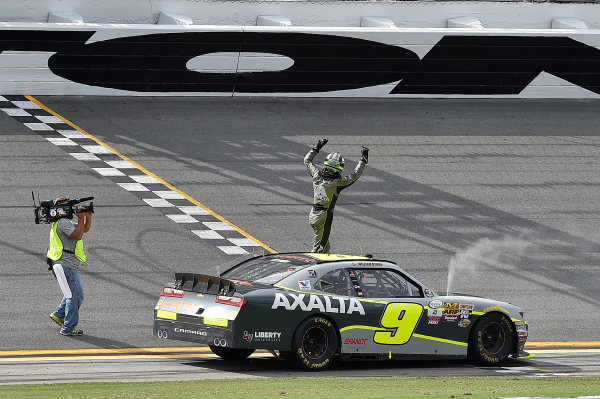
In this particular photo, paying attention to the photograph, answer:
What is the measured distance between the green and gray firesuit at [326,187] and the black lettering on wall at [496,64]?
9.65 meters

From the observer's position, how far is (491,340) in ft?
40.8

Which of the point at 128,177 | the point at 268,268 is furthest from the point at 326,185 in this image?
the point at 128,177

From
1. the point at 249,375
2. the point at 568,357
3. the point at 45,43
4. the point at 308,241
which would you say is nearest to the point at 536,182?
the point at 308,241

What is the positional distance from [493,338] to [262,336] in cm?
285

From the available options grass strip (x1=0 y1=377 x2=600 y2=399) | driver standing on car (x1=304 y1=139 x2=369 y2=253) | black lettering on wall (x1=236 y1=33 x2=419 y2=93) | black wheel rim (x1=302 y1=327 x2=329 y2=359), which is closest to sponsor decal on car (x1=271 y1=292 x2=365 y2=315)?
black wheel rim (x1=302 y1=327 x2=329 y2=359)

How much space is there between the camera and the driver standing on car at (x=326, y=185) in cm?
1539

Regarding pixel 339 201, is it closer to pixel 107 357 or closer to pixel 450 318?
pixel 450 318

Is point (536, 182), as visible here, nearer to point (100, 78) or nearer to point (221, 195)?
point (221, 195)

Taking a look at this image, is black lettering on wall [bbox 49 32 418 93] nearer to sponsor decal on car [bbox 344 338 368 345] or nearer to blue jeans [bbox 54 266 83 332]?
blue jeans [bbox 54 266 83 332]

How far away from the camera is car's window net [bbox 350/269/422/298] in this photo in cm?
1194

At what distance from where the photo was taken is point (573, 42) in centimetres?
2527

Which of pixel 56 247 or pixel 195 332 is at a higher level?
pixel 56 247

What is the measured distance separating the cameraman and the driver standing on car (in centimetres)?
367

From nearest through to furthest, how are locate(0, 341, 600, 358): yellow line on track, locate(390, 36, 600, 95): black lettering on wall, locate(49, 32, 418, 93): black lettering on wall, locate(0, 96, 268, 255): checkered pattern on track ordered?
1. locate(0, 341, 600, 358): yellow line on track
2. locate(0, 96, 268, 255): checkered pattern on track
3. locate(49, 32, 418, 93): black lettering on wall
4. locate(390, 36, 600, 95): black lettering on wall
